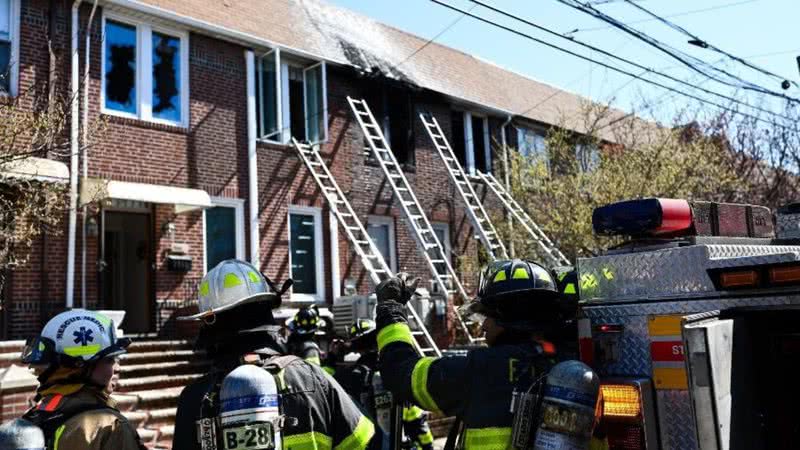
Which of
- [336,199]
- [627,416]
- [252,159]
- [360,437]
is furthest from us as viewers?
[336,199]

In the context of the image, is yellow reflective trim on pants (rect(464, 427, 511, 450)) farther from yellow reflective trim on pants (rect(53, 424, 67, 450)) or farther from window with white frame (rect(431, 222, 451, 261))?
window with white frame (rect(431, 222, 451, 261))

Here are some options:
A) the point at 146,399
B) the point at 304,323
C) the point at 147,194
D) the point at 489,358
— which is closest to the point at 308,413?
the point at 489,358

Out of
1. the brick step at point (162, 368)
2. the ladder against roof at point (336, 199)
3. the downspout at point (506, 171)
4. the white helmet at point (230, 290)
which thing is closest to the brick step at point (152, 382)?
the brick step at point (162, 368)

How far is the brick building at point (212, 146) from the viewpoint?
1071cm

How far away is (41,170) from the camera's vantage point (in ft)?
30.6

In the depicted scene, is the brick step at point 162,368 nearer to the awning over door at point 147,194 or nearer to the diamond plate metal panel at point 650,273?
the awning over door at point 147,194

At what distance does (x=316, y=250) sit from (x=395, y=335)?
11100mm

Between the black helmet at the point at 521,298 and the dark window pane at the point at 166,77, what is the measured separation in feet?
33.2

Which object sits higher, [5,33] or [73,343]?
[5,33]

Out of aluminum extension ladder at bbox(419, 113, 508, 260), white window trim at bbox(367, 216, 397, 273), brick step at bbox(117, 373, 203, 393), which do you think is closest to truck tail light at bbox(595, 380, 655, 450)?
brick step at bbox(117, 373, 203, 393)

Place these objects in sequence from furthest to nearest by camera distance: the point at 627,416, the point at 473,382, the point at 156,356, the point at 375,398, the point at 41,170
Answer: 1. the point at 156,356
2. the point at 41,170
3. the point at 375,398
4. the point at 627,416
5. the point at 473,382

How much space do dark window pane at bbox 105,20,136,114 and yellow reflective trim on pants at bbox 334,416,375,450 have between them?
10.0 meters

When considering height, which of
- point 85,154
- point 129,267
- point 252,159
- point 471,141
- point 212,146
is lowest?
point 129,267

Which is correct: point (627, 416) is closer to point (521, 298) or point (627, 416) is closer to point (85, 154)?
point (521, 298)
